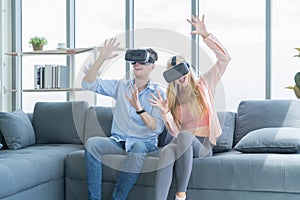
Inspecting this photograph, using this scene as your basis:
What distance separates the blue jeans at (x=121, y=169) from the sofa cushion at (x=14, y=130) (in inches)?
32.9

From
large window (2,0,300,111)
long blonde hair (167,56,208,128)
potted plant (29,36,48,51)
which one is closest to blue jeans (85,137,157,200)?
long blonde hair (167,56,208,128)

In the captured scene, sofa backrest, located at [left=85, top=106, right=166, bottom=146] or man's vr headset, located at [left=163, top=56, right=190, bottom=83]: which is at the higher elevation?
man's vr headset, located at [left=163, top=56, right=190, bottom=83]

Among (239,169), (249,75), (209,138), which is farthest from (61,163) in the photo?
(249,75)

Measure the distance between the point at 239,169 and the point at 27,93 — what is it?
3.12m

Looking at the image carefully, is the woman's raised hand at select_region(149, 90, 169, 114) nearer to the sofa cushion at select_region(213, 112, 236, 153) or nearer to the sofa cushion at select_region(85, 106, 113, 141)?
the sofa cushion at select_region(213, 112, 236, 153)

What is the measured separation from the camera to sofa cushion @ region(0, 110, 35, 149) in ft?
10.9

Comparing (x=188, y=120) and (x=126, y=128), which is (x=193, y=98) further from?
(x=126, y=128)

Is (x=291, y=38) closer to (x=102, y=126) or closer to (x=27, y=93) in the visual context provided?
(x=102, y=126)

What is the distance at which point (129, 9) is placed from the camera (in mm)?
4441

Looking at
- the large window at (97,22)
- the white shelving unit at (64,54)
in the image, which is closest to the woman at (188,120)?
the large window at (97,22)

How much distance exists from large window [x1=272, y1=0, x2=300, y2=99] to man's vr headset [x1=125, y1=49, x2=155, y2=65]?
195cm

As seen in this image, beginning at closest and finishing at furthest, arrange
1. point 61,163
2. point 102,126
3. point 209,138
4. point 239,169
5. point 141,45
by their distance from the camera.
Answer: point 141,45 → point 239,169 → point 209,138 → point 61,163 → point 102,126

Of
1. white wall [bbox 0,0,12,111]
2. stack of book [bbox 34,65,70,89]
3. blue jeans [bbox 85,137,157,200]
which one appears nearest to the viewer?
blue jeans [bbox 85,137,157,200]

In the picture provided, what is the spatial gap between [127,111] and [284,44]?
181 centimetres
